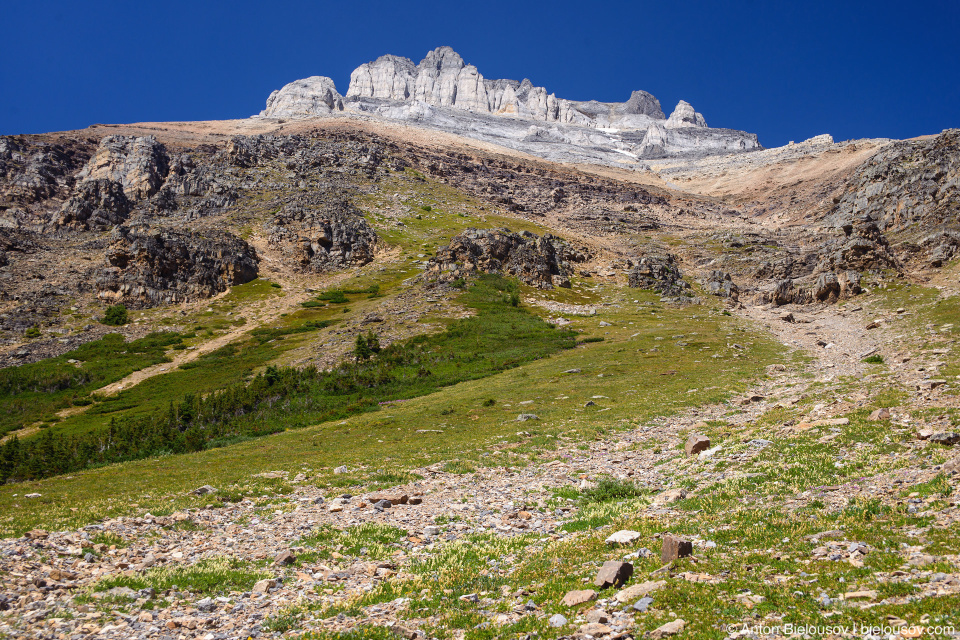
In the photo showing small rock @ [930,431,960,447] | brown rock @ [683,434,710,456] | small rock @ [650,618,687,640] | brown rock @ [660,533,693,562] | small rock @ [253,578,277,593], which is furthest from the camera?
brown rock @ [683,434,710,456]

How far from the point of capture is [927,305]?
5484cm

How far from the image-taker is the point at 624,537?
12.6 meters

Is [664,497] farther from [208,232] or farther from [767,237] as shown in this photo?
[767,237]

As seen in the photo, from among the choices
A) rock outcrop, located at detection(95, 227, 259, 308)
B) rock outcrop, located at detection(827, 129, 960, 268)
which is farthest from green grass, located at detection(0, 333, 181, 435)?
rock outcrop, located at detection(827, 129, 960, 268)

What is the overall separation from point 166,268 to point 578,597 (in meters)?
117

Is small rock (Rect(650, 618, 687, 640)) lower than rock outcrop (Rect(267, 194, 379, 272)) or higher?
lower

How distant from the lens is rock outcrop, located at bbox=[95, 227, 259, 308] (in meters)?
98.1

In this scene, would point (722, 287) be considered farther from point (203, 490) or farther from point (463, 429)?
point (203, 490)

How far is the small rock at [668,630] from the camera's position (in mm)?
7672

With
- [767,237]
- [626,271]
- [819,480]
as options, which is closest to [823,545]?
[819,480]

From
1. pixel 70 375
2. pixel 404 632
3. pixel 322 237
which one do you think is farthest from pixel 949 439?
pixel 322 237

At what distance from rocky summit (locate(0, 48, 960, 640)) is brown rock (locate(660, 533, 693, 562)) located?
0.09 m

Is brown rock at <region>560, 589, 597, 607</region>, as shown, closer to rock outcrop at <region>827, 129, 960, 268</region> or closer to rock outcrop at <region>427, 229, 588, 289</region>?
rock outcrop at <region>427, 229, 588, 289</region>

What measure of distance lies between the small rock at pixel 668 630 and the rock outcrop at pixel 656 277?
98436 mm
